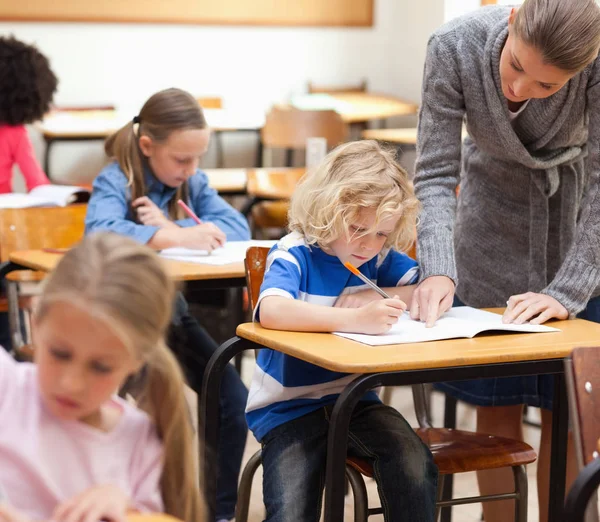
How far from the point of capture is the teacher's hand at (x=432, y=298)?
1.97m

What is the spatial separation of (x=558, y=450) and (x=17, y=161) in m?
2.63

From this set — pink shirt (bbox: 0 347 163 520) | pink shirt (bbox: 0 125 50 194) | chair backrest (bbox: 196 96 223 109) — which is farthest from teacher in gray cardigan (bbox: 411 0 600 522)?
chair backrest (bbox: 196 96 223 109)

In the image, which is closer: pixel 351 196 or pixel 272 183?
pixel 351 196

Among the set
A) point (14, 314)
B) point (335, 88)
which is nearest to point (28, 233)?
point (14, 314)

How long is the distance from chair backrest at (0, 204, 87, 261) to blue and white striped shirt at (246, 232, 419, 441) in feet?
3.63

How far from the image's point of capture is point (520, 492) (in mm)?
2072

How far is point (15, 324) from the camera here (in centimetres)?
289

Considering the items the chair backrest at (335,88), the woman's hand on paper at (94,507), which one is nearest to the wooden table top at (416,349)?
the woman's hand on paper at (94,507)

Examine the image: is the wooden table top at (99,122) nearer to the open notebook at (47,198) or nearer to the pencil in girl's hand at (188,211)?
the open notebook at (47,198)

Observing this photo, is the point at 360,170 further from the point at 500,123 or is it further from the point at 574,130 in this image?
the point at 574,130

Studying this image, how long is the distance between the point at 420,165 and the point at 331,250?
318 millimetres

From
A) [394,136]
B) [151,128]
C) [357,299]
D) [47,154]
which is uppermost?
[151,128]

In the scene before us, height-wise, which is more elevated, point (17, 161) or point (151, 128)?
point (151, 128)

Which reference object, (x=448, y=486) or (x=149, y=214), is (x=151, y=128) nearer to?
(x=149, y=214)
